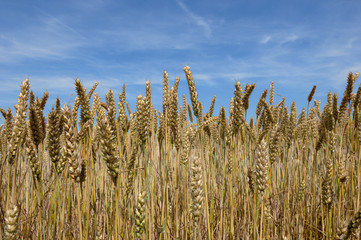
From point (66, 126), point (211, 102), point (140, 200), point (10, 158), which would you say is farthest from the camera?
point (211, 102)

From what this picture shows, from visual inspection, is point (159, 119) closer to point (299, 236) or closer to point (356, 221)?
point (299, 236)

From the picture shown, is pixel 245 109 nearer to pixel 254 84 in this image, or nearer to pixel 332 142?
pixel 254 84

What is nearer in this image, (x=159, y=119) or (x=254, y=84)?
(x=254, y=84)

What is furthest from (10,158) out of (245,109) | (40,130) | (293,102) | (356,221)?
(293,102)

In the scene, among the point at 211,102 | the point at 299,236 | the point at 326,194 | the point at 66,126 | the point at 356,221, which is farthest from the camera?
the point at 211,102

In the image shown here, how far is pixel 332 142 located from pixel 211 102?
1320 mm

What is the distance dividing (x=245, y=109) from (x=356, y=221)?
3.34 feet

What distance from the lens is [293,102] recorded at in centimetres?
392

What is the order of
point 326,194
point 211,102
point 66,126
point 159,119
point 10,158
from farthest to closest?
point 211,102, point 159,119, point 326,194, point 10,158, point 66,126

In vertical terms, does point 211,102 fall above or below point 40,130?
above

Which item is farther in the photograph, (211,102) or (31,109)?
(211,102)

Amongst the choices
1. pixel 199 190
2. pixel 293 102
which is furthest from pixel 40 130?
pixel 293 102

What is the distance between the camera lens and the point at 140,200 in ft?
5.17

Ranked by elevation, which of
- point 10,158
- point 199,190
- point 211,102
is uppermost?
point 211,102
